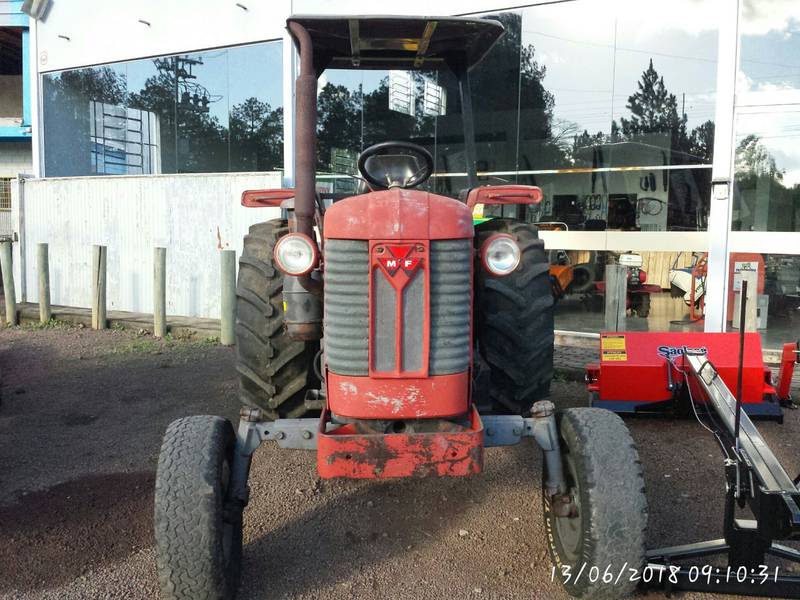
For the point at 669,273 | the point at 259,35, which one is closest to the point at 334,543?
the point at 669,273

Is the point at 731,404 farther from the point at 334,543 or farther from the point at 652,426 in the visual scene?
the point at 334,543

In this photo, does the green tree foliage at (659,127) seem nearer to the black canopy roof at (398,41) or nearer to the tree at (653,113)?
the tree at (653,113)

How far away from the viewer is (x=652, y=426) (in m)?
4.96

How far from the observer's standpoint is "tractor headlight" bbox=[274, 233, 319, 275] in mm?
2895

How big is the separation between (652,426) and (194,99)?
7632 millimetres

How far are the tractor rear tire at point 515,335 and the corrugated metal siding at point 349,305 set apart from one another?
93cm

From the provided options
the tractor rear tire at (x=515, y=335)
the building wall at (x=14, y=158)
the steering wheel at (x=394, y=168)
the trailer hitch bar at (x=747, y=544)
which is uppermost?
the building wall at (x=14, y=158)

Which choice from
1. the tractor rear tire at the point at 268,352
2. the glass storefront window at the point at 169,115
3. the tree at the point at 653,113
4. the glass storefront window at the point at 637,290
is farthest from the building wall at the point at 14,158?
the tractor rear tire at the point at 268,352

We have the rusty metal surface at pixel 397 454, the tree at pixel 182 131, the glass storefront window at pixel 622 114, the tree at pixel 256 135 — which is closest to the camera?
the rusty metal surface at pixel 397 454

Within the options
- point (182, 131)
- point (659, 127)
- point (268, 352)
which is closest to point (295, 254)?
point (268, 352)

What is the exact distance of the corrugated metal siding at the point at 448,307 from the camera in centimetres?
278

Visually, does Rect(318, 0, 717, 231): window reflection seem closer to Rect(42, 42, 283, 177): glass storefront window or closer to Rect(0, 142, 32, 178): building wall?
Rect(42, 42, 283, 177): glass storefront window

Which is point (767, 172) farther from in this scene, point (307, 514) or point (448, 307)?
point (307, 514)

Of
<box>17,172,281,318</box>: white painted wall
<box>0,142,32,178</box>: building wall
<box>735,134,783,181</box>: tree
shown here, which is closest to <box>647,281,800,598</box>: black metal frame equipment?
<box>735,134,783,181</box>: tree
